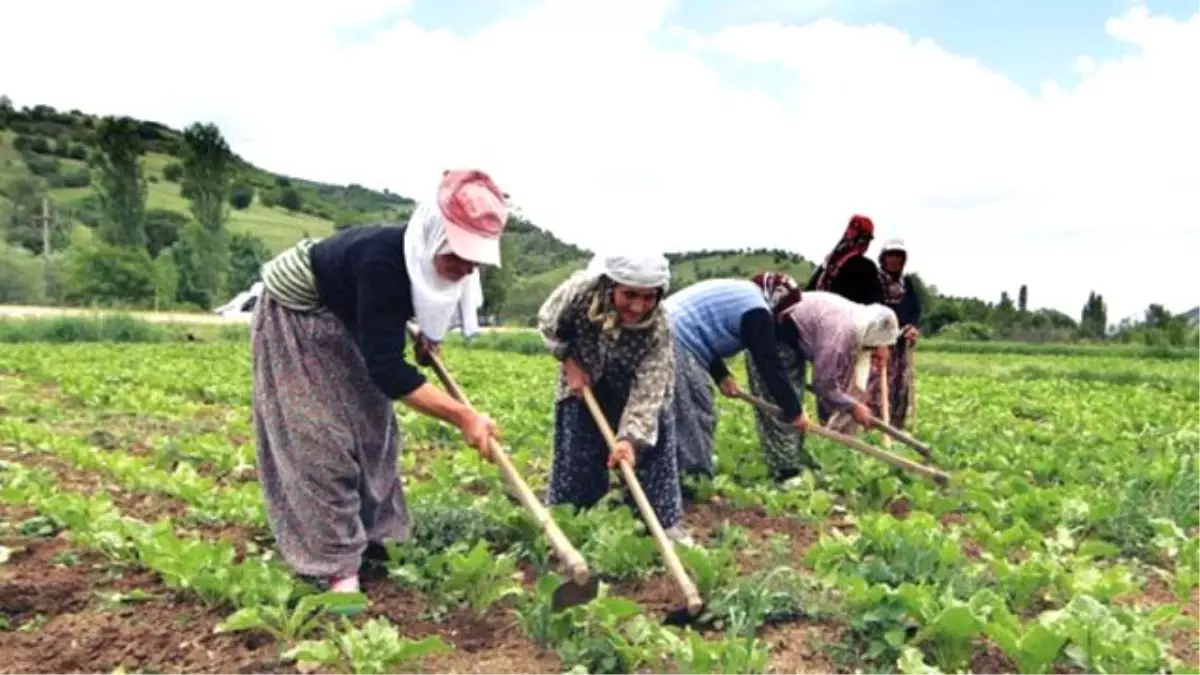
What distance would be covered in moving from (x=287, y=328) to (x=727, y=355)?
2.76m

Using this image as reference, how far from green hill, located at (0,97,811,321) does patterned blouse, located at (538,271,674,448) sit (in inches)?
1651

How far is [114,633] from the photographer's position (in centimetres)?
327

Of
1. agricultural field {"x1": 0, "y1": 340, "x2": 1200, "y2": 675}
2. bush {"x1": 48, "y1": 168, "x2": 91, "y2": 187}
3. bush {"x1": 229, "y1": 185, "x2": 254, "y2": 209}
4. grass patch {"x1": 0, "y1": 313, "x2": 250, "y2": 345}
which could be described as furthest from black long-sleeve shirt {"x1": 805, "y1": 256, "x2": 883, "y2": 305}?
bush {"x1": 229, "y1": 185, "x2": 254, "y2": 209}

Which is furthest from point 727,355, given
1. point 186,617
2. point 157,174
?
point 157,174

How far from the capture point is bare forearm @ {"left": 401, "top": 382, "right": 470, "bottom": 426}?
3342 mm

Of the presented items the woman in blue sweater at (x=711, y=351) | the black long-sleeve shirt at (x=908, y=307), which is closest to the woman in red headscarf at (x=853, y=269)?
the black long-sleeve shirt at (x=908, y=307)

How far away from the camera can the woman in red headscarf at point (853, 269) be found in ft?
23.6

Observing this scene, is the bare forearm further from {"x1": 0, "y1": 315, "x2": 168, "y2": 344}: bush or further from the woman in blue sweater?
{"x1": 0, "y1": 315, "x2": 168, "y2": 344}: bush

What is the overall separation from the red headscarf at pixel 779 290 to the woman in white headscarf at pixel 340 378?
103 inches

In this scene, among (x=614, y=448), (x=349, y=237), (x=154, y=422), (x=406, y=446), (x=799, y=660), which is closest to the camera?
(x=799, y=660)

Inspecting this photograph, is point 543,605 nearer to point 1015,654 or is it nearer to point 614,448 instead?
point 614,448

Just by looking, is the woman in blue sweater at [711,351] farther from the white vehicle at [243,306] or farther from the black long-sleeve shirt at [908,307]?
the black long-sleeve shirt at [908,307]

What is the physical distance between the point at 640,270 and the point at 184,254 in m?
49.1

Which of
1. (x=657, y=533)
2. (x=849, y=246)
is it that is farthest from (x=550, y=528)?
(x=849, y=246)
